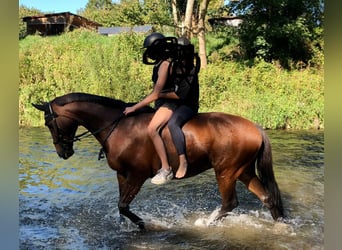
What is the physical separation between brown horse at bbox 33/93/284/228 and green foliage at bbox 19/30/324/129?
5.37 m

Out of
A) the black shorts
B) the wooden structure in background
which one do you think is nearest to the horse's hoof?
the black shorts

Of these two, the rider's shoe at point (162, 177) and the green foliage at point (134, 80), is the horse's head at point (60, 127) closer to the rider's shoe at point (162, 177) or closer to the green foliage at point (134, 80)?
the rider's shoe at point (162, 177)

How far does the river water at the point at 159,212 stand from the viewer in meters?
3.87

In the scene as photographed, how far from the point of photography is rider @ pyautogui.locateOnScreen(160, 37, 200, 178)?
346 centimetres

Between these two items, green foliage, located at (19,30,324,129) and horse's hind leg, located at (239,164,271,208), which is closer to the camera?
horse's hind leg, located at (239,164,271,208)

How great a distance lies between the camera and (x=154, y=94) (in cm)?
347

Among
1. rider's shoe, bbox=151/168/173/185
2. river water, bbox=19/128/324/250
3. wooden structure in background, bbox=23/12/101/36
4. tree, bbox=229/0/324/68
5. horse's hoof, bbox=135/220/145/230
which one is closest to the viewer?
rider's shoe, bbox=151/168/173/185

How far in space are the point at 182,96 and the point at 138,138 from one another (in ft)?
1.89

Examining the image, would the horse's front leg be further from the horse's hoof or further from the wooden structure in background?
the wooden structure in background

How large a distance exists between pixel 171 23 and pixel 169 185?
8637 mm

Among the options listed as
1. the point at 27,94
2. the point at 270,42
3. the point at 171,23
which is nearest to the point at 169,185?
the point at 27,94

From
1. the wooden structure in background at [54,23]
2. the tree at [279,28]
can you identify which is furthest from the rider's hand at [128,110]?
the wooden structure in background at [54,23]
